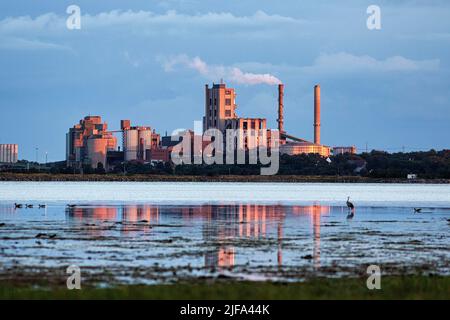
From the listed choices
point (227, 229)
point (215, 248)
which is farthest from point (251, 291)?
point (227, 229)

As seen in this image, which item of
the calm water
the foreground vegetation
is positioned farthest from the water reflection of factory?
the foreground vegetation

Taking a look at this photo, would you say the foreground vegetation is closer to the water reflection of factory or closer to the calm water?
the calm water

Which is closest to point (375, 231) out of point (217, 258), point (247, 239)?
point (247, 239)

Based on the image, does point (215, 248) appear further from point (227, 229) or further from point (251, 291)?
point (251, 291)

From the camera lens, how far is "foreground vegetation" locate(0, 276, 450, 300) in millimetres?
20125

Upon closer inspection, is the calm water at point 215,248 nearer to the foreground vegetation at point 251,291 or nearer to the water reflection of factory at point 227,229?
the water reflection of factory at point 227,229

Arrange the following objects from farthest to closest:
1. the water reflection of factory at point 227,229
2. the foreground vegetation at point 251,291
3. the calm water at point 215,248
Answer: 1. the water reflection of factory at point 227,229
2. the calm water at point 215,248
3. the foreground vegetation at point 251,291

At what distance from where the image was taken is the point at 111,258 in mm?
28828

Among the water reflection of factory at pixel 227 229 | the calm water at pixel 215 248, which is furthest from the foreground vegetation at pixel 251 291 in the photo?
the water reflection of factory at pixel 227 229

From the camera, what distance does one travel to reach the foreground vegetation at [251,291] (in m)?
20.1

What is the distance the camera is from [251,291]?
20.9m

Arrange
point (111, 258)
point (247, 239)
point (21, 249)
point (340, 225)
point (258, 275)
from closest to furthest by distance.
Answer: point (258, 275)
point (111, 258)
point (21, 249)
point (247, 239)
point (340, 225)

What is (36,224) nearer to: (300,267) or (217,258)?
(217,258)
